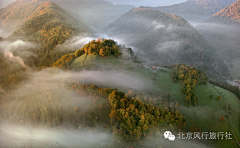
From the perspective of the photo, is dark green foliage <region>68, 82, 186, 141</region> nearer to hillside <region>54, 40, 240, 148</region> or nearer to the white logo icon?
the white logo icon

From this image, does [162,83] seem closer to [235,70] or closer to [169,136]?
[169,136]

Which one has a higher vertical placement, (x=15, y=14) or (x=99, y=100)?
(x=15, y=14)

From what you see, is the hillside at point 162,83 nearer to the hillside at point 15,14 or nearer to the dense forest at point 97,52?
the dense forest at point 97,52

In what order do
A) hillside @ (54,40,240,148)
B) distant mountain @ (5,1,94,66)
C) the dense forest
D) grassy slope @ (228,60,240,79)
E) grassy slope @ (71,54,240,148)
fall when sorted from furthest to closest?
grassy slope @ (228,60,240,79) < distant mountain @ (5,1,94,66) < the dense forest < hillside @ (54,40,240,148) < grassy slope @ (71,54,240,148)

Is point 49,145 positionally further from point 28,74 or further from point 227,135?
point 227,135

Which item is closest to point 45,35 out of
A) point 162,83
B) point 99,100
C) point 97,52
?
point 97,52

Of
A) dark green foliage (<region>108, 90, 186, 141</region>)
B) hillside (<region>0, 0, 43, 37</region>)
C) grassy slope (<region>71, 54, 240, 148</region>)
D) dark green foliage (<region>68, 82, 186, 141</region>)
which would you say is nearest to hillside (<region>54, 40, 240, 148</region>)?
grassy slope (<region>71, 54, 240, 148</region>)

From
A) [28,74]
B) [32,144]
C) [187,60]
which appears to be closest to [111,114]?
[32,144]
